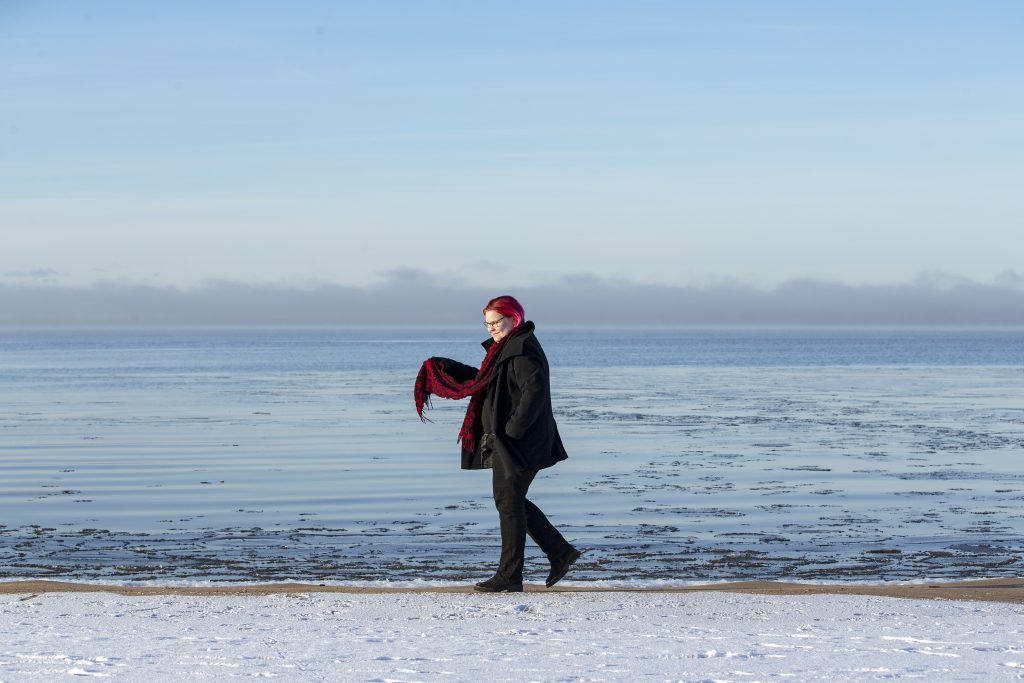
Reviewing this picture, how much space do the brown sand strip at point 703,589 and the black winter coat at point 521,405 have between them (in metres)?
0.89

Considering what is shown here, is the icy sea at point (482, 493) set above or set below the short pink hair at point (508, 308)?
below

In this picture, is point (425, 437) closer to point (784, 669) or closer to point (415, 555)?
point (415, 555)

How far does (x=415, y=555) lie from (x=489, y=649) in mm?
4515

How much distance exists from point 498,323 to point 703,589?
2245 millimetres

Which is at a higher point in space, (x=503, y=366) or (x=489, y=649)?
(x=503, y=366)

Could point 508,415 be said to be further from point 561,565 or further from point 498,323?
point 561,565

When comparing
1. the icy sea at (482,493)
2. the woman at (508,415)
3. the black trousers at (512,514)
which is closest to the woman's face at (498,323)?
the woman at (508,415)

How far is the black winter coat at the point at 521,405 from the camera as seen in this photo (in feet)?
24.3

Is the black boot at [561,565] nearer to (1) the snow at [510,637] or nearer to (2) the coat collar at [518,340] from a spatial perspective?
(1) the snow at [510,637]

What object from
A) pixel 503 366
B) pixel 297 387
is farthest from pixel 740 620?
pixel 297 387

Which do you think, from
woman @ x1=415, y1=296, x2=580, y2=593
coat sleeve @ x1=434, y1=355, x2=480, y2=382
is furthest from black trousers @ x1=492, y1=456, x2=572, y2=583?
coat sleeve @ x1=434, y1=355, x2=480, y2=382

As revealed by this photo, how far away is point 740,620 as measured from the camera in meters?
6.73

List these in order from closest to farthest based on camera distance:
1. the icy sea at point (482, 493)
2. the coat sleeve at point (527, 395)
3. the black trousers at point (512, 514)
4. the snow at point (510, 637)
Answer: the snow at point (510, 637)
the coat sleeve at point (527, 395)
the black trousers at point (512, 514)
the icy sea at point (482, 493)

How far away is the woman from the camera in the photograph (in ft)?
24.4
